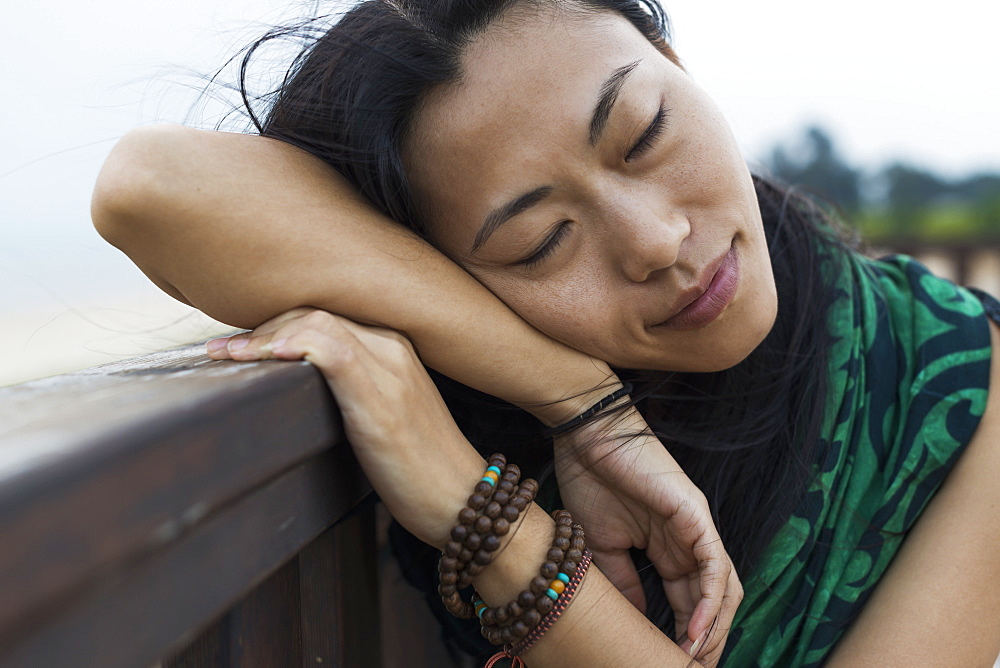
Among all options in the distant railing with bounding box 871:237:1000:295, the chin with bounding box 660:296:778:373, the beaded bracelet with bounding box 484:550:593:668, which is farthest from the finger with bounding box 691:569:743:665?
the distant railing with bounding box 871:237:1000:295

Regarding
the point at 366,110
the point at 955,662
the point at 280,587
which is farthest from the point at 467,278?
the point at 955,662

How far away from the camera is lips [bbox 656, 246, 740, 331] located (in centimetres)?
108

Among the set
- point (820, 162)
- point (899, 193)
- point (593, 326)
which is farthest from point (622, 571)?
point (820, 162)

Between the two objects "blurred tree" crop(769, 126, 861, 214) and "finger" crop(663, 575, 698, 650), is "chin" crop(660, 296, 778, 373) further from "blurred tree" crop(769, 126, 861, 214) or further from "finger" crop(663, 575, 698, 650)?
"blurred tree" crop(769, 126, 861, 214)

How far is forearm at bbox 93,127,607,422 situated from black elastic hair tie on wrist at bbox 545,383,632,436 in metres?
A: 0.06

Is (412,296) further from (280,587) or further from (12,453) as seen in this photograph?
(12,453)

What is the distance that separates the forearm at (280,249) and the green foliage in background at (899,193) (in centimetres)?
901

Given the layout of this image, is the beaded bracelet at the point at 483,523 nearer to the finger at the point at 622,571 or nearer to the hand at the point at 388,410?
the hand at the point at 388,410

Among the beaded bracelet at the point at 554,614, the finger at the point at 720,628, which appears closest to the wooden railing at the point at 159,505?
the beaded bracelet at the point at 554,614

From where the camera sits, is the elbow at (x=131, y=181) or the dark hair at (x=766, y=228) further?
the dark hair at (x=766, y=228)

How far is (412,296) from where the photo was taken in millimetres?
925

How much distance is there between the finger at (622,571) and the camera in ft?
3.47

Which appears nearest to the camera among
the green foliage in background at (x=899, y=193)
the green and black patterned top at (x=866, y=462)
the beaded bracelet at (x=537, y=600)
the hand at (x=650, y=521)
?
the beaded bracelet at (x=537, y=600)

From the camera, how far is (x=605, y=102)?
3.31ft
